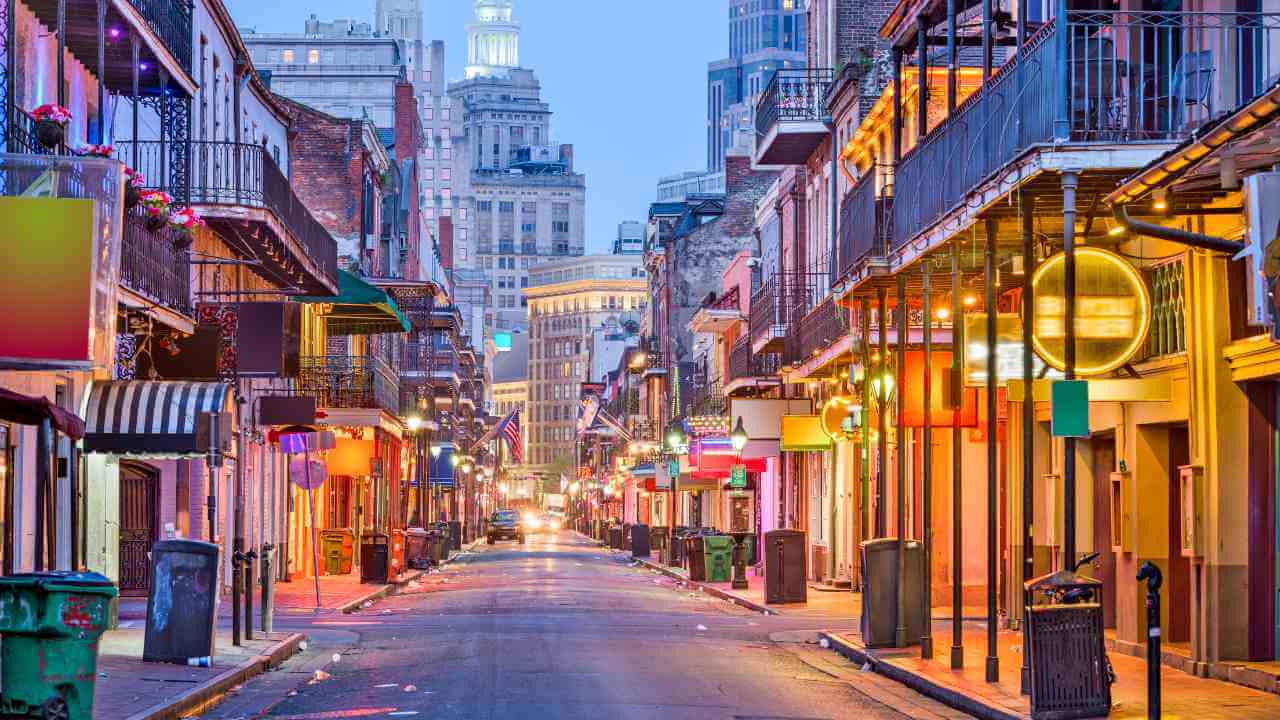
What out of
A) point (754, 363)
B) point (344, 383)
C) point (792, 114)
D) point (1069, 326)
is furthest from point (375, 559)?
point (1069, 326)

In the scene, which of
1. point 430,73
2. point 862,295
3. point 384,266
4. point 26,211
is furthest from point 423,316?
point 430,73

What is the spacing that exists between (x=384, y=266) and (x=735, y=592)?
35378 millimetres

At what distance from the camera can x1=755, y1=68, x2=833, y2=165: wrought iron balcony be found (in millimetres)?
40750

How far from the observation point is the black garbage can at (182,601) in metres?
18.8

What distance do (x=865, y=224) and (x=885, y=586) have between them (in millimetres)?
5058

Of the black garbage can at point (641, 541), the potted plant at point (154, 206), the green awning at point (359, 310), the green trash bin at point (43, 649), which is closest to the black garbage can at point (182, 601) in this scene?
the green trash bin at point (43, 649)

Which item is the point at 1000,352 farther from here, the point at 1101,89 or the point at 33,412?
the point at 33,412

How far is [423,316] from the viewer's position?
201ft

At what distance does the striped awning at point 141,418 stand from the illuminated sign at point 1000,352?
9.03 m

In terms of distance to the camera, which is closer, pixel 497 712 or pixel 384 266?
pixel 497 712

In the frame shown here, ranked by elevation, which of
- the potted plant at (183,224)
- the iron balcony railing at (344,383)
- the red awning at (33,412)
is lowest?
the red awning at (33,412)

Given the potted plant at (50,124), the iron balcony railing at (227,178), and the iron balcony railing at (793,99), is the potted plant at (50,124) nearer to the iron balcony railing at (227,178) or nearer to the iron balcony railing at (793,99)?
the iron balcony railing at (227,178)

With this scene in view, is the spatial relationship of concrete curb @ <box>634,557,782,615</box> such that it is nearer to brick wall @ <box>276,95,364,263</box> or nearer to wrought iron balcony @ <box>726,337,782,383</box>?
wrought iron balcony @ <box>726,337,782,383</box>

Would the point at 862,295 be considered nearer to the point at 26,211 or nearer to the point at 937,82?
the point at 937,82
